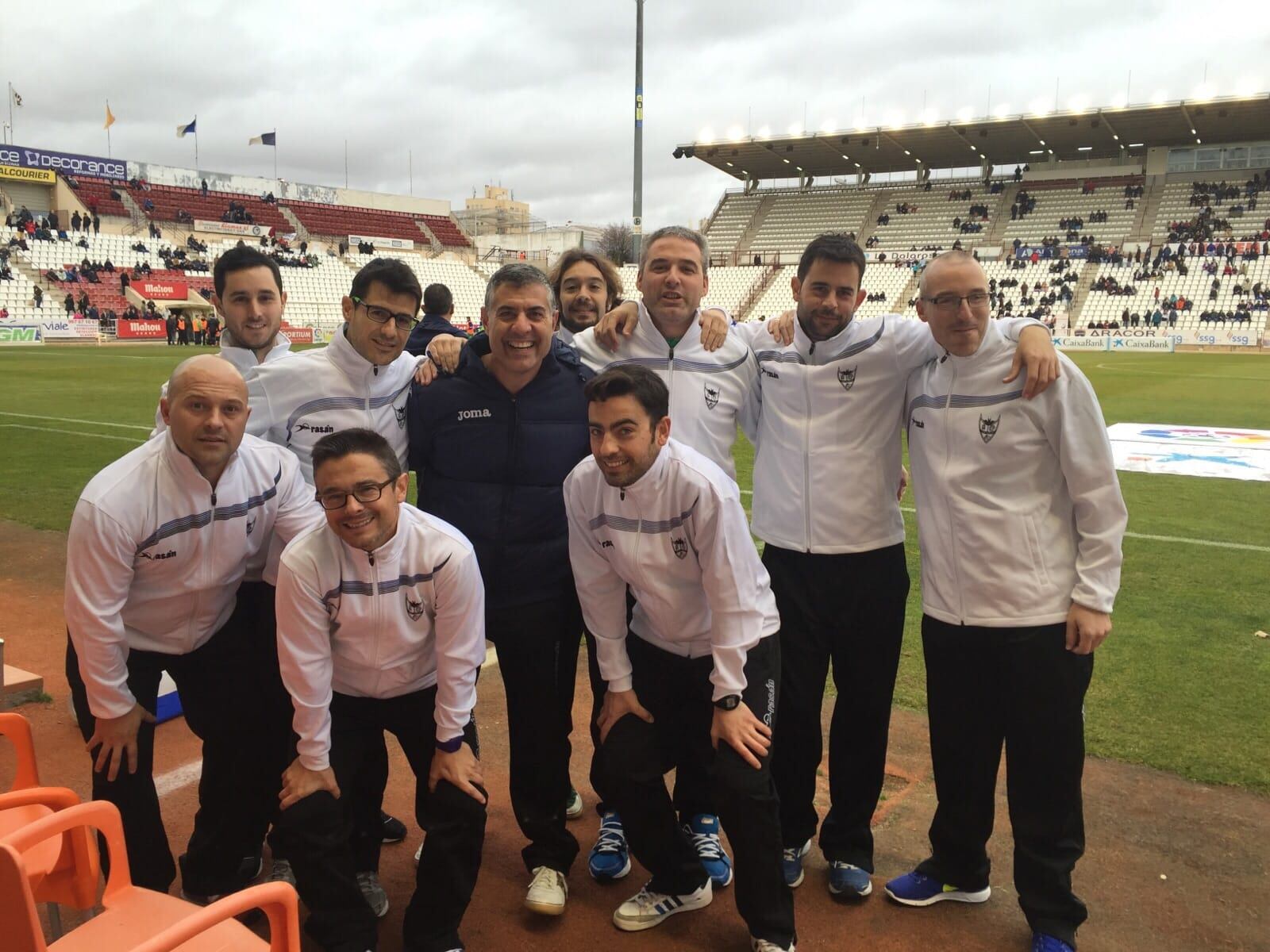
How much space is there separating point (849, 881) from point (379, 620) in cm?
193

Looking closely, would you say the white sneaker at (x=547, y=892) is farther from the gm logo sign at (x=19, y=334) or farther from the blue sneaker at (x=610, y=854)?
the gm logo sign at (x=19, y=334)

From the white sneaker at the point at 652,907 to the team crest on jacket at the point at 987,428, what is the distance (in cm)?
186

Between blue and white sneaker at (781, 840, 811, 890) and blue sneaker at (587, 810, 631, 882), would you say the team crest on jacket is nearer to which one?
blue and white sneaker at (781, 840, 811, 890)

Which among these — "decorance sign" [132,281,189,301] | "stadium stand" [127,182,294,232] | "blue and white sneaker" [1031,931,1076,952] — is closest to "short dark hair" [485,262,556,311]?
"blue and white sneaker" [1031,931,1076,952]

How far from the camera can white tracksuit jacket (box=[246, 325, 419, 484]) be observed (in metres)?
3.59

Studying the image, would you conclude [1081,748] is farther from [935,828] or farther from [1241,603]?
[1241,603]

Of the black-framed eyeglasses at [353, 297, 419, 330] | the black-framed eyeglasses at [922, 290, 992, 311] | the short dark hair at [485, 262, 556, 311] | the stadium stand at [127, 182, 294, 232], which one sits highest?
the stadium stand at [127, 182, 294, 232]

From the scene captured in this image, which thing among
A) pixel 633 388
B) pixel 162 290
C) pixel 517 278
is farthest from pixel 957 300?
pixel 162 290

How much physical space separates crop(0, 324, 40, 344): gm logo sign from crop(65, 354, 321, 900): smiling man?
40.4 m

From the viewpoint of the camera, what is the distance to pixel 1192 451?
1289 cm

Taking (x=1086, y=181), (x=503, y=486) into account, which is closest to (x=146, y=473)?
(x=503, y=486)

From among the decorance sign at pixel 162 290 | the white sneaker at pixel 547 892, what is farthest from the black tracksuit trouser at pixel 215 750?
the decorance sign at pixel 162 290

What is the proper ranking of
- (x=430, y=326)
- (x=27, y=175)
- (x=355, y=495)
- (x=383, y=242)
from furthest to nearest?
(x=383, y=242)
(x=27, y=175)
(x=430, y=326)
(x=355, y=495)

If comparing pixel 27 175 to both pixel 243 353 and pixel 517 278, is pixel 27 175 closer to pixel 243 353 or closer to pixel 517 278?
pixel 243 353
